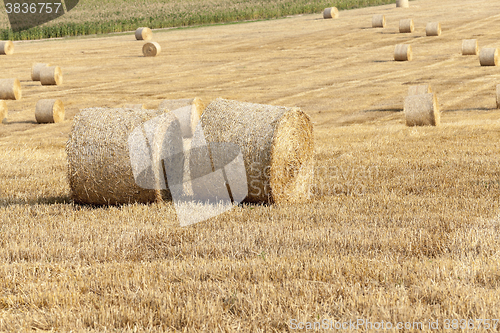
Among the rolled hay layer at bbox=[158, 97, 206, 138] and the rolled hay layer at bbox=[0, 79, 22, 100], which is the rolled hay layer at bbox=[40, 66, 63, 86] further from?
the rolled hay layer at bbox=[158, 97, 206, 138]

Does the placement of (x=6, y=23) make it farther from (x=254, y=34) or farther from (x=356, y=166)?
(x=356, y=166)

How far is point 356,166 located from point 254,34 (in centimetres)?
3192

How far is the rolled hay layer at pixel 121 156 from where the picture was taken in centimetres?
812

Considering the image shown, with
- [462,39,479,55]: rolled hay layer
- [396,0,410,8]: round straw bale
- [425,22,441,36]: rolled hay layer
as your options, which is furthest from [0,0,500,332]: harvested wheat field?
[396,0,410,8]: round straw bale

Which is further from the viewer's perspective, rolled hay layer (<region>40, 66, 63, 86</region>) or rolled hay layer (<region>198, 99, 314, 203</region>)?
rolled hay layer (<region>40, 66, 63, 86</region>)

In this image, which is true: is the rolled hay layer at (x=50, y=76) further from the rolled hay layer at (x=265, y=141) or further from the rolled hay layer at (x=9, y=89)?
the rolled hay layer at (x=265, y=141)

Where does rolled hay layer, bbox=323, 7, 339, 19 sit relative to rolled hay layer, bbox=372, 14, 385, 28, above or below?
above

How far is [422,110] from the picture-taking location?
1588 cm

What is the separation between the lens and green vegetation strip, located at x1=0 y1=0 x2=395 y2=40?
50438 mm

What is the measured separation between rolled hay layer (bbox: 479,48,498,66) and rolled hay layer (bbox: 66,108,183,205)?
22010 mm

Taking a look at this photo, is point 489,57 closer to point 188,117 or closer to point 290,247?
point 188,117

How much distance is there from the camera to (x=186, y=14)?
197 feet

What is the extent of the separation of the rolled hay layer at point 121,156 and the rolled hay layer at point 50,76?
20440 mm

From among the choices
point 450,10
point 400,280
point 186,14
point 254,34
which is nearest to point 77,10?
point 186,14
